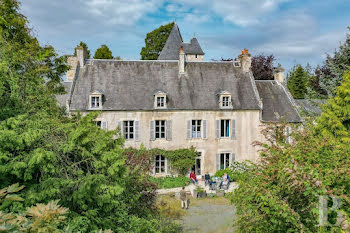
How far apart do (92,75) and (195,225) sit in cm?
1341

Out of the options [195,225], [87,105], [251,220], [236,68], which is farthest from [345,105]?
[87,105]

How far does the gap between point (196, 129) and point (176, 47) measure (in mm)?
16904

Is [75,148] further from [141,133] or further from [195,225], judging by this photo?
[141,133]

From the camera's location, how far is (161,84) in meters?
20.3

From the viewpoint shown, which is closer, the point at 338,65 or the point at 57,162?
the point at 57,162

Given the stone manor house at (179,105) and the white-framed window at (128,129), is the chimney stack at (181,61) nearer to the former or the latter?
the stone manor house at (179,105)

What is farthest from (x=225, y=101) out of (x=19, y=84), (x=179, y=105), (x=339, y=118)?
(x=19, y=84)

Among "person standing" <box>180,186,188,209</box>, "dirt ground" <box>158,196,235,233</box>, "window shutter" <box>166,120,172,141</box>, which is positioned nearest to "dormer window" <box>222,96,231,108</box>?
"window shutter" <box>166,120,172,141</box>

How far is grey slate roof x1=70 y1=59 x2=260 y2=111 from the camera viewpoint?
753 inches

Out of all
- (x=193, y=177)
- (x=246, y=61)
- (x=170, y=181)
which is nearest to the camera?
(x=170, y=181)

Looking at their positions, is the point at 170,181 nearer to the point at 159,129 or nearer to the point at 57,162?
the point at 159,129

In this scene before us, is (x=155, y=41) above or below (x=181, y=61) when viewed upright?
above

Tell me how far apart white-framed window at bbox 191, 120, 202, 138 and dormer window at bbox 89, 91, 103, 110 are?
698 centimetres

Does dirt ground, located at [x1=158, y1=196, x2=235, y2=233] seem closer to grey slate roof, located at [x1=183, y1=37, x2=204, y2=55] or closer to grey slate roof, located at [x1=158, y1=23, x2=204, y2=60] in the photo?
grey slate roof, located at [x1=158, y1=23, x2=204, y2=60]
